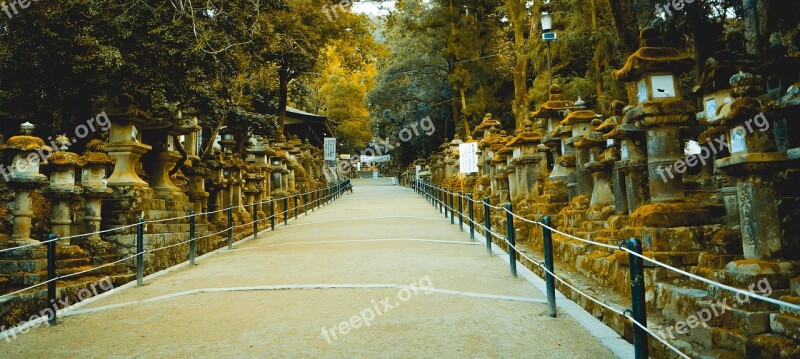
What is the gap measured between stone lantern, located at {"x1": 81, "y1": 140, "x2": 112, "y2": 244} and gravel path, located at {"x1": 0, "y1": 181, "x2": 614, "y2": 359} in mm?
1587

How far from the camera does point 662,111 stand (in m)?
5.34

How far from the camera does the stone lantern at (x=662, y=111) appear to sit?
533 cm

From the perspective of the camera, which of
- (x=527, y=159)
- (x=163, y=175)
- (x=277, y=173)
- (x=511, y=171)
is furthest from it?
(x=277, y=173)

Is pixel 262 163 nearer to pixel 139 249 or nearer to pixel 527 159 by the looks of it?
pixel 527 159

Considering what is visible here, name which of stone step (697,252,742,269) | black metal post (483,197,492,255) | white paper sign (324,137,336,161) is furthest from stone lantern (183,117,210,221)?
white paper sign (324,137,336,161)

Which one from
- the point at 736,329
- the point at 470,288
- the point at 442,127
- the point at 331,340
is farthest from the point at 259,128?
the point at 442,127

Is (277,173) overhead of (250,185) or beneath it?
overhead

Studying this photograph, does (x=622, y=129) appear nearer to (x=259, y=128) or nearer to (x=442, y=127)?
(x=259, y=128)

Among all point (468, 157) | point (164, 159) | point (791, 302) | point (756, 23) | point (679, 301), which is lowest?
point (679, 301)

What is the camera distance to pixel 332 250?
353 inches

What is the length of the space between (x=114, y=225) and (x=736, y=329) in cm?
863

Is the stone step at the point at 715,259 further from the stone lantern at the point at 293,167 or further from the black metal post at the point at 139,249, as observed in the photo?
the stone lantern at the point at 293,167

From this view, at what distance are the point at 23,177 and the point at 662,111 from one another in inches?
305

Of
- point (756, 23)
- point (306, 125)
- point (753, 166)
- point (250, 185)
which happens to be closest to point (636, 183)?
point (753, 166)
